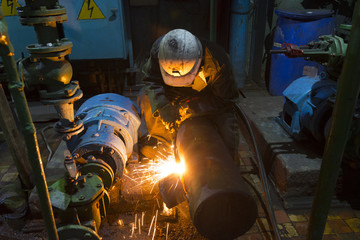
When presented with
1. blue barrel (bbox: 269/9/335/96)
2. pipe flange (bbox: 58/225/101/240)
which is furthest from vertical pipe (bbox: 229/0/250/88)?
pipe flange (bbox: 58/225/101/240)

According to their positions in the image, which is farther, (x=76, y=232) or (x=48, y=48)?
(x=76, y=232)

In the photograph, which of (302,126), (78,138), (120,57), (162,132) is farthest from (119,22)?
(302,126)

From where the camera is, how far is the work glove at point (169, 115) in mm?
2934

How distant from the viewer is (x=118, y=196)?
122 inches

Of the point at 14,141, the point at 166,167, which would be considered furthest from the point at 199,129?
the point at 14,141

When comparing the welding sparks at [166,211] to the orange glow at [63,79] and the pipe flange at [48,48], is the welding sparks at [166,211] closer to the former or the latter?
the orange glow at [63,79]

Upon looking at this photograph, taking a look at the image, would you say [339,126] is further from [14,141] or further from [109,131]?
[14,141]

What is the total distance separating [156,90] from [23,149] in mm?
1661

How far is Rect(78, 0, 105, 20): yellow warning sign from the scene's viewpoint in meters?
4.66

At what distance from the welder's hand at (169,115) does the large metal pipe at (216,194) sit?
89 centimetres

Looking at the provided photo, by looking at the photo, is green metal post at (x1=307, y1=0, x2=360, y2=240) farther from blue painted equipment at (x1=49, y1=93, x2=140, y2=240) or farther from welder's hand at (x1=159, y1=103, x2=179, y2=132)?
welder's hand at (x1=159, y1=103, x2=179, y2=132)

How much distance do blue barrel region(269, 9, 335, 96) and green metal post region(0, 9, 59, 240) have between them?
4.65 meters

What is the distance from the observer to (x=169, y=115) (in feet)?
9.76

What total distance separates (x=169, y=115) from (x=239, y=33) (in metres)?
3.05
